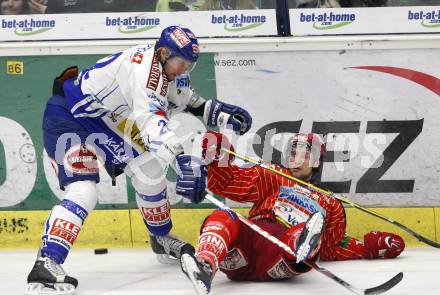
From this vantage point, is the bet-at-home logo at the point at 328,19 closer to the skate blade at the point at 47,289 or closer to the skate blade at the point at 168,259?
the skate blade at the point at 168,259

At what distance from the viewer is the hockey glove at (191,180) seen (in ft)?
16.7

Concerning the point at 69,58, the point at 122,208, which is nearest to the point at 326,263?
the point at 122,208

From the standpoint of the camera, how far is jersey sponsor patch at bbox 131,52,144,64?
17.8 feet

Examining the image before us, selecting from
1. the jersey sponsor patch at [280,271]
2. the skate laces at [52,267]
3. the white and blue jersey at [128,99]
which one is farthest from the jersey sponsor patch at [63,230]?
the jersey sponsor patch at [280,271]

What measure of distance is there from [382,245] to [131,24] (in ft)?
7.19

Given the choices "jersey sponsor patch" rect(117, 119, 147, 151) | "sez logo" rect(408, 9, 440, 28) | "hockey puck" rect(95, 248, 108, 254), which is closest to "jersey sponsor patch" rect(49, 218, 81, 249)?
"jersey sponsor patch" rect(117, 119, 147, 151)

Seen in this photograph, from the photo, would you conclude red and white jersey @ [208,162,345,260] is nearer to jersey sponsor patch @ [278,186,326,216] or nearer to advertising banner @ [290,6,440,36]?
jersey sponsor patch @ [278,186,326,216]

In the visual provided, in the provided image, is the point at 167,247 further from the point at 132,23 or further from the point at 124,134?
the point at 132,23

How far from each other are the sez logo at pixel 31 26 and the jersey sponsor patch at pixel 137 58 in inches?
65.0

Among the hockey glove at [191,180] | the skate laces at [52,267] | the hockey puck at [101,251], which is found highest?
the hockey glove at [191,180]

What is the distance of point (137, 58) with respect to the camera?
5.46 meters

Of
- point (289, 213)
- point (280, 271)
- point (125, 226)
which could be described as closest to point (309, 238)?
point (280, 271)

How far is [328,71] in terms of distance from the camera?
6766 mm

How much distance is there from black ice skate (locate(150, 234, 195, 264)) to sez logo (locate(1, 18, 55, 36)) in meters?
1.66
